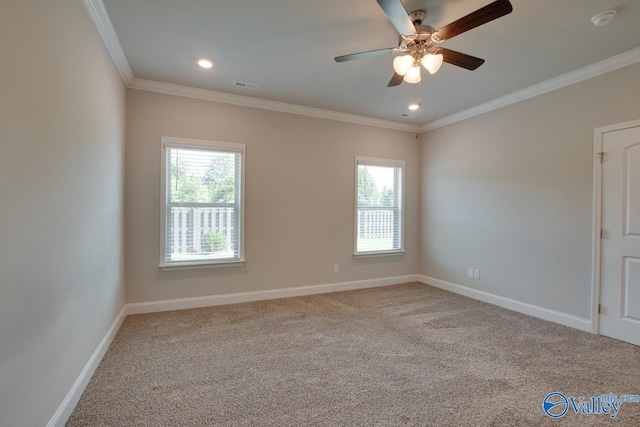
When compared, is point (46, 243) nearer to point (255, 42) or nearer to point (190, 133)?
point (255, 42)

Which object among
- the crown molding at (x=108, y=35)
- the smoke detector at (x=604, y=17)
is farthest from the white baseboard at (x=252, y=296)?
the smoke detector at (x=604, y=17)

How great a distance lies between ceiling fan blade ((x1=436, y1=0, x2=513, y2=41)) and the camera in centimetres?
169

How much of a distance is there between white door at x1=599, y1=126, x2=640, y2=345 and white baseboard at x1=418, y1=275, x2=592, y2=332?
0.68 feet

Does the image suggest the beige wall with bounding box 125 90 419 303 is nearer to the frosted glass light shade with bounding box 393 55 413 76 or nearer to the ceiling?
the ceiling

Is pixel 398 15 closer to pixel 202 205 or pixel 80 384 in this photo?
pixel 202 205

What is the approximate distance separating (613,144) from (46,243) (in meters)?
4.71

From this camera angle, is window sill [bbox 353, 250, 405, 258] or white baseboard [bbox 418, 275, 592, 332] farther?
window sill [bbox 353, 250, 405, 258]

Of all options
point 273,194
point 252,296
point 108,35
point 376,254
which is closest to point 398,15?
point 108,35

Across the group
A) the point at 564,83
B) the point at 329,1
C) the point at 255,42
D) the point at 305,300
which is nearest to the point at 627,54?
the point at 564,83

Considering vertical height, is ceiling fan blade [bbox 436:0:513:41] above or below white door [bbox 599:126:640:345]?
above

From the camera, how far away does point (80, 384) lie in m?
2.02

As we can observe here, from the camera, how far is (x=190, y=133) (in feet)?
12.5

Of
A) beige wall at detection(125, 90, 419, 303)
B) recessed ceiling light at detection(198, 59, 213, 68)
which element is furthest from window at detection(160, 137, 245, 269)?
recessed ceiling light at detection(198, 59, 213, 68)

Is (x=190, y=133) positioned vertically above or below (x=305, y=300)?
above
